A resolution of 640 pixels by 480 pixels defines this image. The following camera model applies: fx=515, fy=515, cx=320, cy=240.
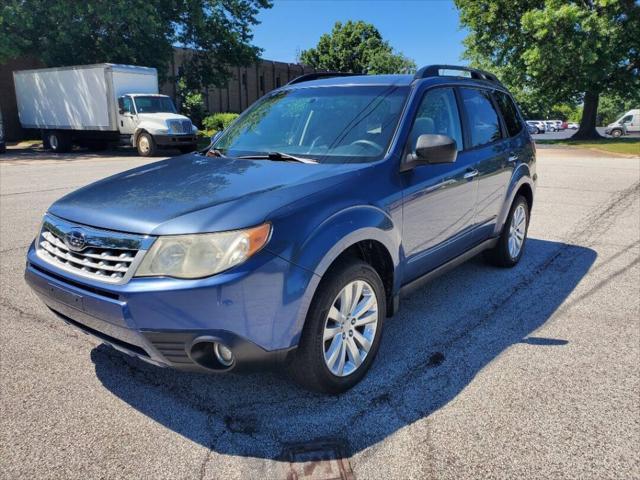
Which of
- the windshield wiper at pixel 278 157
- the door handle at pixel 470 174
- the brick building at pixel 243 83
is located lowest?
the door handle at pixel 470 174

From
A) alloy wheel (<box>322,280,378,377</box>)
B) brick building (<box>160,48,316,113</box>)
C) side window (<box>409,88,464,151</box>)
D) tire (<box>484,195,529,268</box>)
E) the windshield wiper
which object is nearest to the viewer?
alloy wheel (<box>322,280,378,377</box>)

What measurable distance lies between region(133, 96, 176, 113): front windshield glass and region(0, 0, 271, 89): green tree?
499 cm

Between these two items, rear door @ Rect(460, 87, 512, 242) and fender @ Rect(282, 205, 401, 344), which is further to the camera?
rear door @ Rect(460, 87, 512, 242)

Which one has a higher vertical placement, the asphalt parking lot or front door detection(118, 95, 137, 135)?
front door detection(118, 95, 137, 135)

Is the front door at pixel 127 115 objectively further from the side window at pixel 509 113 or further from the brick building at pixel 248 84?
the brick building at pixel 248 84

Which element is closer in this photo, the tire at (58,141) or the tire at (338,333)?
the tire at (338,333)

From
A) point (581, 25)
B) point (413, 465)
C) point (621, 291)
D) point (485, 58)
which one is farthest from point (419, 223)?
point (485, 58)

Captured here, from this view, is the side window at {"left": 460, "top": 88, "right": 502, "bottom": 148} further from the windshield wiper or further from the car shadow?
the windshield wiper

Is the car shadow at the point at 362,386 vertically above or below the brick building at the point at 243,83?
below

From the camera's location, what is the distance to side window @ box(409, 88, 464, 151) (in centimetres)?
351

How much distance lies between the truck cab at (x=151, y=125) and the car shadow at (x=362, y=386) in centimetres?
1743

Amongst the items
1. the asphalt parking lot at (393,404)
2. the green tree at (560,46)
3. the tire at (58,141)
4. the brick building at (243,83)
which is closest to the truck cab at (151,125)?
the tire at (58,141)

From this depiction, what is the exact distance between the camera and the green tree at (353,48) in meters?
53.7

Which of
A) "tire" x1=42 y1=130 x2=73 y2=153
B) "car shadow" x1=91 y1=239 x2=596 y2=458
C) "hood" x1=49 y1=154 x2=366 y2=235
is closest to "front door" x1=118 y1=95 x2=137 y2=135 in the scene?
"tire" x1=42 y1=130 x2=73 y2=153
